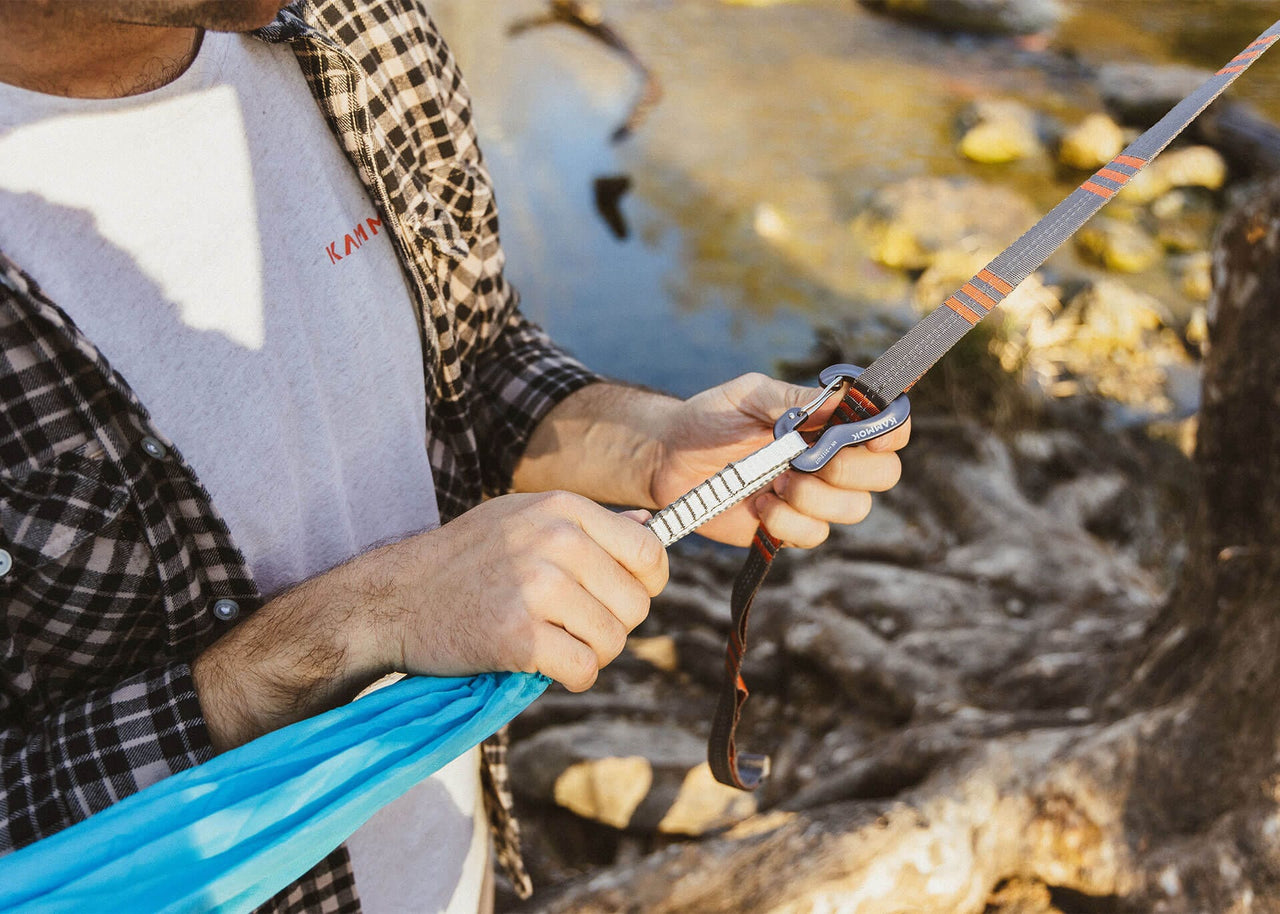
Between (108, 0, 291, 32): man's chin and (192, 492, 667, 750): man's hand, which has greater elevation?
(108, 0, 291, 32): man's chin

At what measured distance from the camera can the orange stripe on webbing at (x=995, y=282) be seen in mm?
1211

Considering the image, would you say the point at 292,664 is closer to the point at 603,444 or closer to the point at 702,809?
the point at 603,444

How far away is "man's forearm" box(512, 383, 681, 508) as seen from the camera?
170 cm

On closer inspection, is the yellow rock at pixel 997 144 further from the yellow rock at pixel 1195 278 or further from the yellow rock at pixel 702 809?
the yellow rock at pixel 702 809

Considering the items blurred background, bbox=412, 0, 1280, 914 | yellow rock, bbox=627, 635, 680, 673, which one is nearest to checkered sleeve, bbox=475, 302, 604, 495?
blurred background, bbox=412, 0, 1280, 914

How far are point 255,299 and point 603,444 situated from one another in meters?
0.64

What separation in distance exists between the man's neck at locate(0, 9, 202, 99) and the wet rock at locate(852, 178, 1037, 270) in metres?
7.68

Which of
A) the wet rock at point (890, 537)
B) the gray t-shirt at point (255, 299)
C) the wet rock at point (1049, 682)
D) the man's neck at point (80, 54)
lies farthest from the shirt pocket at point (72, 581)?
the wet rock at point (890, 537)

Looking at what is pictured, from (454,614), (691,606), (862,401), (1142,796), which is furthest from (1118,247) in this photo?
(454,614)

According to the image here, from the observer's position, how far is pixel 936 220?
8.55m

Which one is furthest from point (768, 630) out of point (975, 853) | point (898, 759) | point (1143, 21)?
point (1143, 21)

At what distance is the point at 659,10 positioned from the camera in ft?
40.8

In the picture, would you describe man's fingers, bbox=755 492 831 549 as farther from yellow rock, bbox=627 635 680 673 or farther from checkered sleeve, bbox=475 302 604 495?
yellow rock, bbox=627 635 680 673

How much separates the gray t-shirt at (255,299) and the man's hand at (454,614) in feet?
0.60
